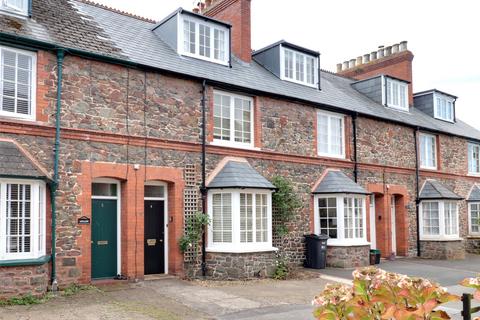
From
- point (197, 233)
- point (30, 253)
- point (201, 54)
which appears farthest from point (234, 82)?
point (30, 253)

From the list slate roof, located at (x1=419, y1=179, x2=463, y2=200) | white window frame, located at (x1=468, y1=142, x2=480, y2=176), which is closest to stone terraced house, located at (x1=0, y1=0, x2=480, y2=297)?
slate roof, located at (x1=419, y1=179, x2=463, y2=200)

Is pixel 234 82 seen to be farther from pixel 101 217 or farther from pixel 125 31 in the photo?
pixel 101 217

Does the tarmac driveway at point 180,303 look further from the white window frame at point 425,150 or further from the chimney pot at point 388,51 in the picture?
the chimney pot at point 388,51

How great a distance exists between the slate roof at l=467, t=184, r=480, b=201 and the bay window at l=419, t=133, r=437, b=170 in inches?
145

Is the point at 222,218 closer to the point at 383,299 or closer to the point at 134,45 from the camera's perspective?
the point at 134,45

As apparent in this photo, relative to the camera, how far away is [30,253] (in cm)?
1100

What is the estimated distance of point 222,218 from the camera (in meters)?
14.6

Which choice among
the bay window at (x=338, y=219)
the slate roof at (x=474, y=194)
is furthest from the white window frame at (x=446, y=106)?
the bay window at (x=338, y=219)

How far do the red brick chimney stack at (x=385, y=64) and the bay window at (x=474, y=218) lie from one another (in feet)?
21.8

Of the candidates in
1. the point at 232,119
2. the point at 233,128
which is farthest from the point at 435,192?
the point at 232,119

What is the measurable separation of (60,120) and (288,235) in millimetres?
8684

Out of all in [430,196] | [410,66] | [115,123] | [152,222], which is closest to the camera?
[115,123]

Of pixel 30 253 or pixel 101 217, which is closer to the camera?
pixel 30 253

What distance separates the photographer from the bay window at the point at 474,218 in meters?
25.8
